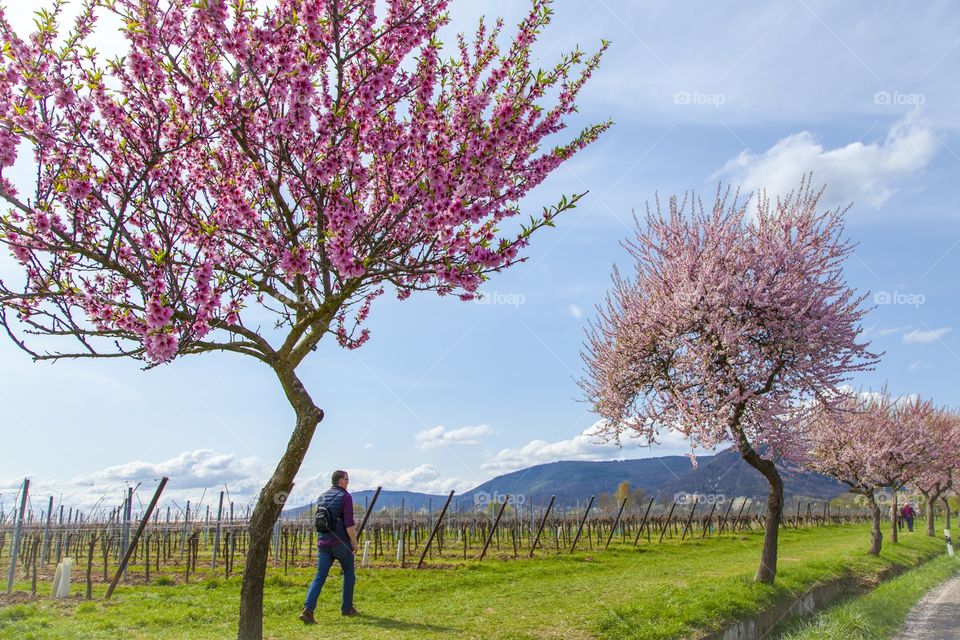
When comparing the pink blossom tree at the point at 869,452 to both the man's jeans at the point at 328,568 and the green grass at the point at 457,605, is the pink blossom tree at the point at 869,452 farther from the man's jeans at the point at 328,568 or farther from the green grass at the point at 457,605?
the man's jeans at the point at 328,568

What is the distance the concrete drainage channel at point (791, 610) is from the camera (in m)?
10.9

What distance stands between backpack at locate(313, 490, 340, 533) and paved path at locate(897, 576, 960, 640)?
33.4 feet

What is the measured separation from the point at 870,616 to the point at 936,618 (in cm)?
212

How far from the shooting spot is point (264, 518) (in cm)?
718

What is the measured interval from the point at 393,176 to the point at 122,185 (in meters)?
2.83

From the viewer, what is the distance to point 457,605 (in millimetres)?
11797

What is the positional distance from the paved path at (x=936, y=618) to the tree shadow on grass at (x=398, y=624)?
8.50 metres

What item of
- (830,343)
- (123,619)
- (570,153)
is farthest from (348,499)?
(830,343)

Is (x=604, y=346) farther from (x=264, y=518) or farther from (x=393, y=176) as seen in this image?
(x=264, y=518)

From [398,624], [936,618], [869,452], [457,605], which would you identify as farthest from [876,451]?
[398,624]

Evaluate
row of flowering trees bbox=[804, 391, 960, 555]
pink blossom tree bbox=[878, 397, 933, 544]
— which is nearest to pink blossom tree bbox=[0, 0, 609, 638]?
row of flowering trees bbox=[804, 391, 960, 555]

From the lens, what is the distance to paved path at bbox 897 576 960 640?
11.7 m

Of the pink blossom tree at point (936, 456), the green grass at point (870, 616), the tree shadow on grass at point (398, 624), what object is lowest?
the green grass at point (870, 616)

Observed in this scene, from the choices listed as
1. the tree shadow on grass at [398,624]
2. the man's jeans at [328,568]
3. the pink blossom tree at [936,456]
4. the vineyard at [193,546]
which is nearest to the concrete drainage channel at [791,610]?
the tree shadow on grass at [398,624]
